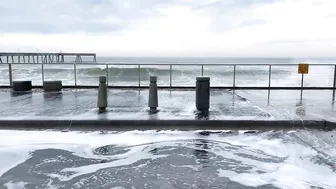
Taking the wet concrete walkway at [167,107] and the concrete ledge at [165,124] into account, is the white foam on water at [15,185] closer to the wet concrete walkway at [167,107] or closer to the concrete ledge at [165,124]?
the concrete ledge at [165,124]

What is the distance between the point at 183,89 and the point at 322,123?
23.3 ft

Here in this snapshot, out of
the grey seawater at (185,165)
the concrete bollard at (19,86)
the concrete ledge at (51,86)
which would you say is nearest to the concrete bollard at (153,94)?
the grey seawater at (185,165)

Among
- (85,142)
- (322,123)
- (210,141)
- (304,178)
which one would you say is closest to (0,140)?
(85,142)

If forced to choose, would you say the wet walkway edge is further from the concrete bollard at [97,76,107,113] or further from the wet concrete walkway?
the concrete bollard at [97,76,107,113]

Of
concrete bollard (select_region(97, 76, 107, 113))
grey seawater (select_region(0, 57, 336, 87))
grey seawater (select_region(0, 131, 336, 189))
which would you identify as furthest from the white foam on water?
grey seawater (select_region(0, 57, 336, 87))

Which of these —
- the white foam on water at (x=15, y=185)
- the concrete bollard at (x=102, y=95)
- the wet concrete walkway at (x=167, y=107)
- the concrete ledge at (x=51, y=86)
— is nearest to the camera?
the white foam on water at (x=15, y=185)

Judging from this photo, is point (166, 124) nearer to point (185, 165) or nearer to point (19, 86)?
point (185, 165)

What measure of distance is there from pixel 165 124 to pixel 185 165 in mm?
2436

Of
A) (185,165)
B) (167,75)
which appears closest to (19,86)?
(185,165)

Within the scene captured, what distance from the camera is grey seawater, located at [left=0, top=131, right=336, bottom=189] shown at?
420 cm

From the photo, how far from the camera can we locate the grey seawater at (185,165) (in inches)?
165

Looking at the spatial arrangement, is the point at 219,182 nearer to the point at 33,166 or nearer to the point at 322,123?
the point at 33,166

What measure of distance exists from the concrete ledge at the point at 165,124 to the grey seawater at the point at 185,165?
2.77 feet

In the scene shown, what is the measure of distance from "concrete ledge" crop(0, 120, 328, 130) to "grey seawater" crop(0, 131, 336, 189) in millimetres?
844
